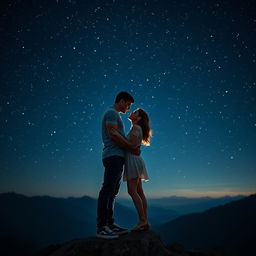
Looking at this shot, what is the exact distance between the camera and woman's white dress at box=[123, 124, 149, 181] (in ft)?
17.3

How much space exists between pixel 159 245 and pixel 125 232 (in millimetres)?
784

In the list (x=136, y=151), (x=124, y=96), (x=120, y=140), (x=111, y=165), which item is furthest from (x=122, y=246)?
(x=124, y=96)

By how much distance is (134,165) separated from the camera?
17.4 feet

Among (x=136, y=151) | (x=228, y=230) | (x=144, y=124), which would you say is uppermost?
(x=144, y=124)

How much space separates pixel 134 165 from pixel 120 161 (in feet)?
1.24

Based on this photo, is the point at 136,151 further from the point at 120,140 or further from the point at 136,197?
the point at 136,197

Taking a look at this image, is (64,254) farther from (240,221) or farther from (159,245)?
(240,221)

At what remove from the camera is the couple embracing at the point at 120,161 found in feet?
16.4

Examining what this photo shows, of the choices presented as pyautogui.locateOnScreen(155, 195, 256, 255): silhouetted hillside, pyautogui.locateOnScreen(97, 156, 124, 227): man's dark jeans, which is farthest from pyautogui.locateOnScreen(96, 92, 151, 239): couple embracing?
pyautogui.locateOnScreen(155, 195, 256, 255): silhouetted hillside

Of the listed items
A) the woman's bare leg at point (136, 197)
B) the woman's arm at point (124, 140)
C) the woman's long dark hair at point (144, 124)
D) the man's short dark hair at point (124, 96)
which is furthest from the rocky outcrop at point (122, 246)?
the man's short dark hair at point (124, 96)

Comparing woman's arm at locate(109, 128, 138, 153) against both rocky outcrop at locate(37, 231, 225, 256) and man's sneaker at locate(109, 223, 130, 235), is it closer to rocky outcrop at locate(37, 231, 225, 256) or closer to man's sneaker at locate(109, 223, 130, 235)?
man's sneaker at locate(109, 223, 130, 235)

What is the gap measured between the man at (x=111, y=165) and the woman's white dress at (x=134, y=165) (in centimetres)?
16

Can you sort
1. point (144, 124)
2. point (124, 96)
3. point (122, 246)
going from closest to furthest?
point (122, 246) < point (124, 96) < point (144, 124)

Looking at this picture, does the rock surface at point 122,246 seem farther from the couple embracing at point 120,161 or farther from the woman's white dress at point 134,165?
the woman's white dress at point 134,165
